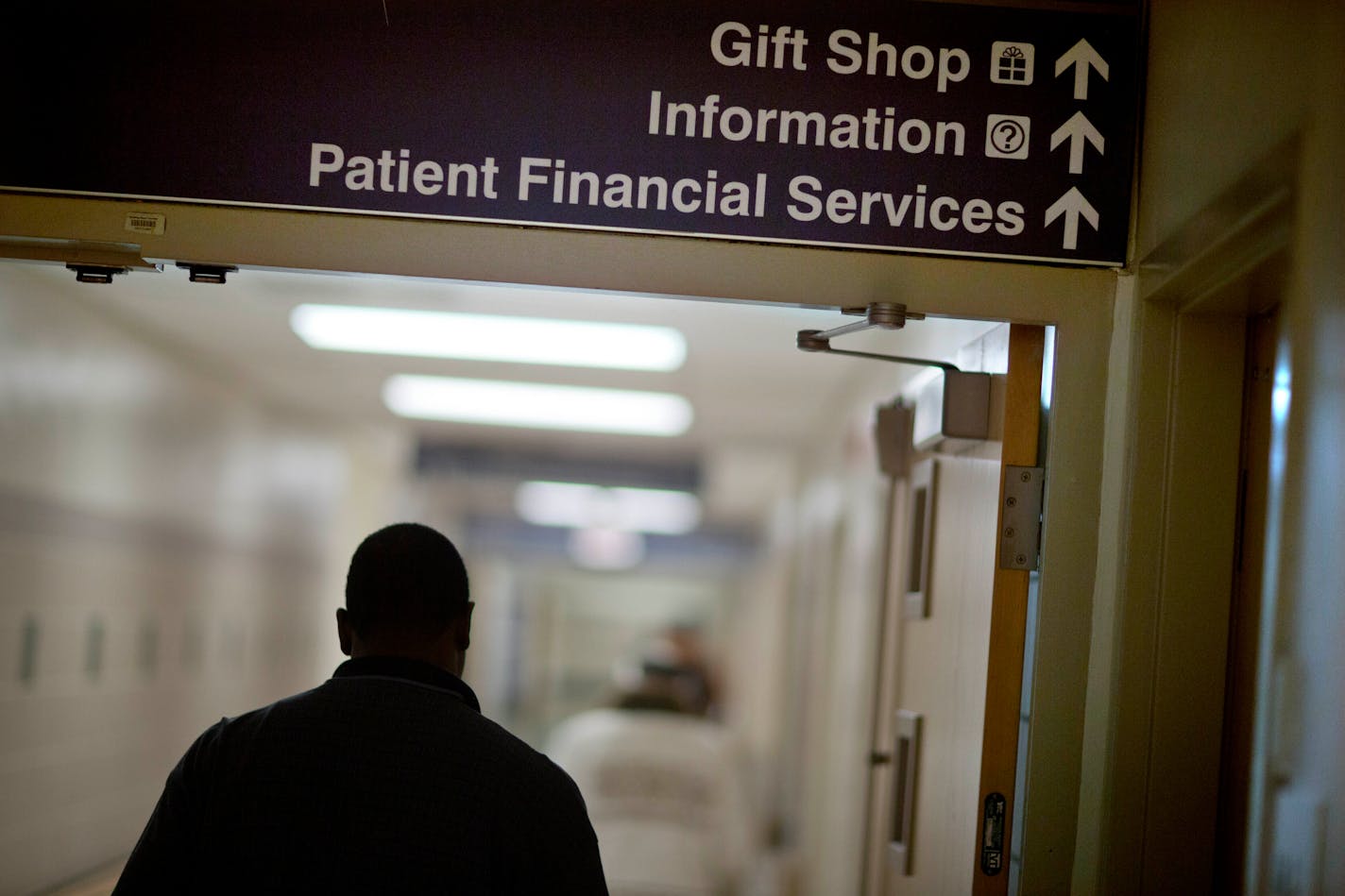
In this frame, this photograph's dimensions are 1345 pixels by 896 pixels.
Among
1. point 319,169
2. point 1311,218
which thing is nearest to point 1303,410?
point 1311,218

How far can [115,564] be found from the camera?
5.84m

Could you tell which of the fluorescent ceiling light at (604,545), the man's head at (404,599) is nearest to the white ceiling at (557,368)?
the man's head at (404,599)

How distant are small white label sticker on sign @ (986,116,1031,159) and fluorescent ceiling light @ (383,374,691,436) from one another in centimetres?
494

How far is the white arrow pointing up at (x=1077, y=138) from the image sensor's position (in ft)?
7.18

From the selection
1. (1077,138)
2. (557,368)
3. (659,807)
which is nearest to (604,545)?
(659,807)

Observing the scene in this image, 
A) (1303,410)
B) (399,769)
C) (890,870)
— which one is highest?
(1303,410)

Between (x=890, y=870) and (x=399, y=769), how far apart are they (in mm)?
1593

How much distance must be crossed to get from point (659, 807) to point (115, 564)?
286cm

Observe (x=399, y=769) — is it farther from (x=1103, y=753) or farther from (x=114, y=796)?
(x=114, y=796)

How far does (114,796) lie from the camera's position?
6156mm

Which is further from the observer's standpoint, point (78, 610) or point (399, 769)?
point (78, 610)

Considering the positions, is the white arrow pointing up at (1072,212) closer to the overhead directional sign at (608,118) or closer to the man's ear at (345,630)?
→ the overhead directional sign at (608,118)

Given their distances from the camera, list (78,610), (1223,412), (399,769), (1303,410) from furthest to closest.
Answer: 1. (78,610)
2. (1223,412)
3. (399,769)
4. (1303,410)

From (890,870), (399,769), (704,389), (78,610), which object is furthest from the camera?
(704,389)
